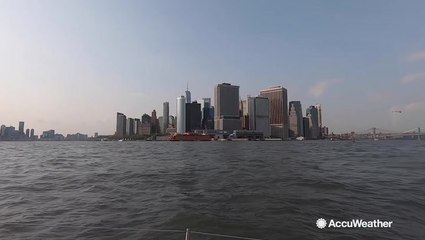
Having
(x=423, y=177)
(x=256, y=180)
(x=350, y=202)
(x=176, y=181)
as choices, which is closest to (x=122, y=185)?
(x=176, y=181)

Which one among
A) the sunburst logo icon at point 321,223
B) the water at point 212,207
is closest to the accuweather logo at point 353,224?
the sunburst logo icon at point 321,223

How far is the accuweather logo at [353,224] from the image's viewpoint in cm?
996

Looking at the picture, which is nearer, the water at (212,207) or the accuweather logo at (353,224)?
the water at (212,207)

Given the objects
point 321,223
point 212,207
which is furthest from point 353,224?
point 212,207

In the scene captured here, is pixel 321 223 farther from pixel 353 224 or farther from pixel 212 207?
pixel 212 207

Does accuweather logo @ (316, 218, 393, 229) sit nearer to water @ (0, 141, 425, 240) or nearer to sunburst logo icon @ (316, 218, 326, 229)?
sunburst logo icon @ (316, 218, 326, 229)

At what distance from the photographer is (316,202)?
1329cm

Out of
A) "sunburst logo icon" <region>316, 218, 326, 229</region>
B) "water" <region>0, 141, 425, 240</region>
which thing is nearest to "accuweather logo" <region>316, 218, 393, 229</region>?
"sunburst logo icon" <region>316, 218, 326, 229</region>

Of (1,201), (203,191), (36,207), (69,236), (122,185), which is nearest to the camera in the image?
(69,236)

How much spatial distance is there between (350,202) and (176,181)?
1024cm

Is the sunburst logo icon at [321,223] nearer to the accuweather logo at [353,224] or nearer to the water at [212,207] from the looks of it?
the accuweather logo at [353,224]

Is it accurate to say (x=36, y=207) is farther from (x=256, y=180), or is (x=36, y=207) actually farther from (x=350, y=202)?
(x=350, y=202)

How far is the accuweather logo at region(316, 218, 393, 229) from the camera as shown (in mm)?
9961

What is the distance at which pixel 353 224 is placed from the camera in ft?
33.4
